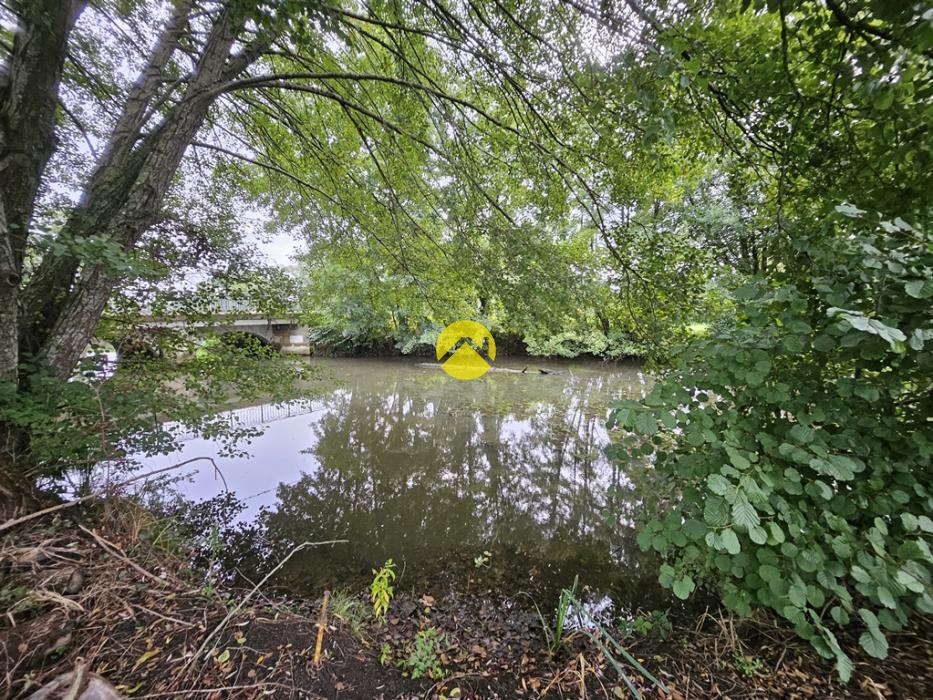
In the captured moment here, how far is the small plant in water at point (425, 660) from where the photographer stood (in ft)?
5.26

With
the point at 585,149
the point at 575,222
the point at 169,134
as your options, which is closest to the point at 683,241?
the point at 585,149

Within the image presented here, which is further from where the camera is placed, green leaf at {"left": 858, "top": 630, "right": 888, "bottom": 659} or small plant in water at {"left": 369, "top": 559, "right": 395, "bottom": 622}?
small plant in water at {"left": 369, "top": 559, "right": 395, "bottom": 622}

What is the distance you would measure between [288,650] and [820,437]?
2.39 metres

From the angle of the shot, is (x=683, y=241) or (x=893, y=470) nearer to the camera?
(x=893, y=470)

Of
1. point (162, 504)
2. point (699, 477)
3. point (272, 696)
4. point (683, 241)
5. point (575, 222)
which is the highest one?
point (575, 222)

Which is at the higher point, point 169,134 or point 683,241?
point 169,134

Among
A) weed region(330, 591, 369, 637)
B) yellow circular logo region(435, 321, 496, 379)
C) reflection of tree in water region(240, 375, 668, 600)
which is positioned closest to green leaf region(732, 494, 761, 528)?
Answer: reflection of tree in water region(240, 375, 668, 600)

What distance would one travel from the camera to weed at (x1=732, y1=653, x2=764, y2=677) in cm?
150

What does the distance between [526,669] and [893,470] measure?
183 cm

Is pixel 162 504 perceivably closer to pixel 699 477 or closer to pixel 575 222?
pixel 699 477

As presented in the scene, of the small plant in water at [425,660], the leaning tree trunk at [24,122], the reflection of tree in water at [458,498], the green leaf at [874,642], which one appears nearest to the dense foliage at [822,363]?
the green leaf at [874,642]

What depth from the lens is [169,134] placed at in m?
2.28

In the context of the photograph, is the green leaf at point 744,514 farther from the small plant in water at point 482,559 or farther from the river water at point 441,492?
the small plant in water at point 482,559

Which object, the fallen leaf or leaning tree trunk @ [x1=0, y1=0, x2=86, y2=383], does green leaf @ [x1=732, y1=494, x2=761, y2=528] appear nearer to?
the fallen leaf
